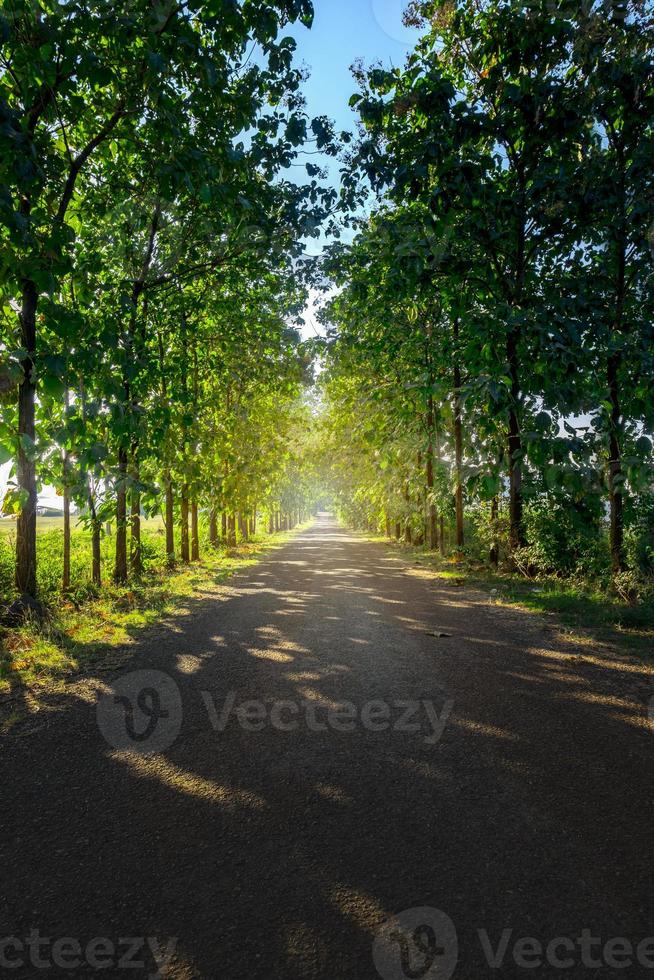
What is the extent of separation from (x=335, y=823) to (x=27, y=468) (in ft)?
22.6

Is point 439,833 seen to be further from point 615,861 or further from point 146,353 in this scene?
point 146,353

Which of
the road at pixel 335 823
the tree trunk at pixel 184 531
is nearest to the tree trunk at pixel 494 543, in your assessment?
the road at pixel 335 823

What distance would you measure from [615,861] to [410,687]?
2.58 meters

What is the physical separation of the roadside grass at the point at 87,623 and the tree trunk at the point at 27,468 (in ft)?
1.57

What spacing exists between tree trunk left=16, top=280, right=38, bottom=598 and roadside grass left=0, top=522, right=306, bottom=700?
48 centimetres

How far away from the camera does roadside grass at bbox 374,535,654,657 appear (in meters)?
7.04

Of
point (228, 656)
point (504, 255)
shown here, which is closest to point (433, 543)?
point (504, 255)

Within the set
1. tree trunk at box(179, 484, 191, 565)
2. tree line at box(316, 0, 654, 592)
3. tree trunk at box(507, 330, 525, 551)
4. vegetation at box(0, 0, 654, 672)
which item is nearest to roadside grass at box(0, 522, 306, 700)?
vegetation at box(0, 0, 654, 672)

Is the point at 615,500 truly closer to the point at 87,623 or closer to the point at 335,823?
the point at 335,823

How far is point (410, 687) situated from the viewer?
5270 mm

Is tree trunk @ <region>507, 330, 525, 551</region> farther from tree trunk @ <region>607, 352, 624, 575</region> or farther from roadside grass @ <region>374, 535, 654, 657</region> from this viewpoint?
tree trunk @ <region>607, 352, 624, 575</region>

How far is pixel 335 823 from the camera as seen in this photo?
3105 mm

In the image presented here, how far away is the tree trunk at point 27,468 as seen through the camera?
7594mm

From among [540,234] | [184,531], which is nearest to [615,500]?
[540,234]
